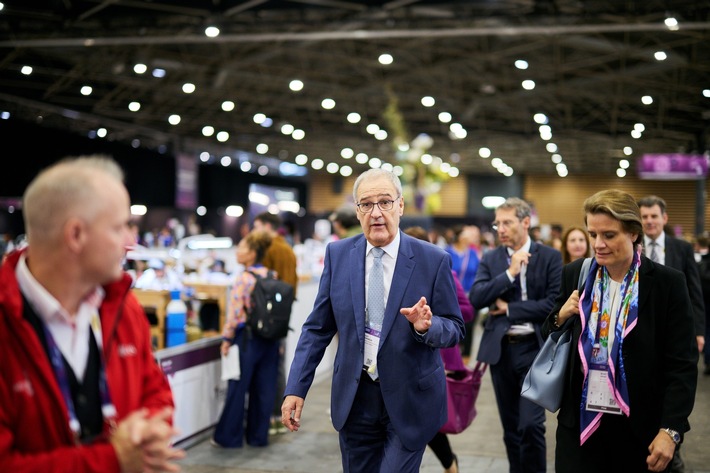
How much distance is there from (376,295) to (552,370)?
691 millimetres

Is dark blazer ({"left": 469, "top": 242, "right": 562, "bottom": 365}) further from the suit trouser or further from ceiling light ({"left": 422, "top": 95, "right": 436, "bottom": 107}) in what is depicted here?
ceiling light ({"left": 422, "top": 95, "right": 436, "bottom": 107})

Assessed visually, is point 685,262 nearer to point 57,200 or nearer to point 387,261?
point 387,261

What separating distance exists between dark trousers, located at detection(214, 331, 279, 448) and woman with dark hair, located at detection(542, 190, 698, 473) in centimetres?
333

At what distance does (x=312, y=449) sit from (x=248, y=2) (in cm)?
844

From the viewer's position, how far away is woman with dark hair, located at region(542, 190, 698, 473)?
270 centimetres

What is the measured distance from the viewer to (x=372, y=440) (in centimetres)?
303

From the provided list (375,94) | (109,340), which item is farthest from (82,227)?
(375,94)

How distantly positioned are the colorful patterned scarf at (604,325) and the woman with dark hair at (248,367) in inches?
130

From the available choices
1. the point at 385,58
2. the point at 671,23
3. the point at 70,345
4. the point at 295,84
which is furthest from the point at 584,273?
the point at 295,84

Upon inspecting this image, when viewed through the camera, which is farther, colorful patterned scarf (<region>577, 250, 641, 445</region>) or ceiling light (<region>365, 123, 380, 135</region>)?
ceiling light (<region>365, 123, 380, 135</region>)

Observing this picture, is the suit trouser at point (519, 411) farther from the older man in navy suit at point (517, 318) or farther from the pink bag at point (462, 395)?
the pink bag at point (462, 395)

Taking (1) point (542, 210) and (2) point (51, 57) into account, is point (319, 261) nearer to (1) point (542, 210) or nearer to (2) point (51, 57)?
(2) point (51, 57)

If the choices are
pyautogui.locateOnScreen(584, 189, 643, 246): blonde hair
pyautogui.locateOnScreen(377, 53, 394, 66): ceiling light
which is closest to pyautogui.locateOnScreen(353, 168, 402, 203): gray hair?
pyautogui.locateOnScreen(584, 189, 643, 246): blonde hair

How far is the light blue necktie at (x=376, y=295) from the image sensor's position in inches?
118
